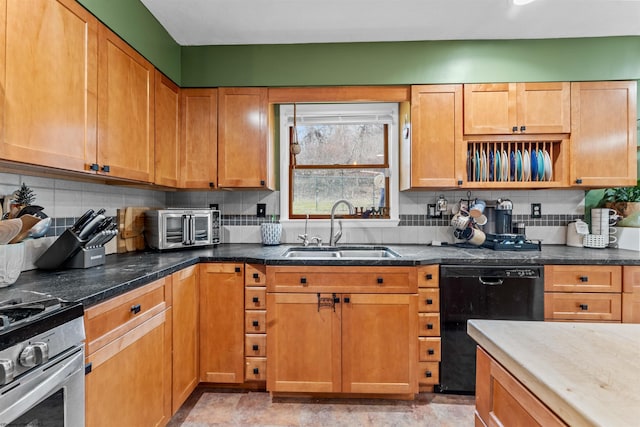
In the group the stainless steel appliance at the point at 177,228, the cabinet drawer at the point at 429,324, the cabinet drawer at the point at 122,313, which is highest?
the stainless steel appliance at the point at 177,228

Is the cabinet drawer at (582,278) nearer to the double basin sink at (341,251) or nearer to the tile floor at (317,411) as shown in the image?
the tile floor at (317,411)

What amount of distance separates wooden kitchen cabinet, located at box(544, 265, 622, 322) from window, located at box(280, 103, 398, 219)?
4.19 ft

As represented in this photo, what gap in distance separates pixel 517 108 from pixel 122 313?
2.81m

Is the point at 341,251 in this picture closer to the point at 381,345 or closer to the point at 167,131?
the point at 381,345

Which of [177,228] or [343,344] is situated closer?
[343,344]

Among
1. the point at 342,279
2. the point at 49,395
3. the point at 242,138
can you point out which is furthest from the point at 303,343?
the point at 242,138

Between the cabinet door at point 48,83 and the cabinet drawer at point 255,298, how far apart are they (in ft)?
3.78

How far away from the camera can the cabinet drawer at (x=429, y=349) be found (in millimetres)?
2033

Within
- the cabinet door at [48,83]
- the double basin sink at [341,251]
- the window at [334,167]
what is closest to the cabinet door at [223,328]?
the double basin sink at [341,251]

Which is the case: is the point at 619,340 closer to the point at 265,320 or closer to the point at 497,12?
the point at 265,320

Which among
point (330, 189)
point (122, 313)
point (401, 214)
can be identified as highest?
point (330, 189)

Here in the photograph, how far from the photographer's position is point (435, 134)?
2.42m

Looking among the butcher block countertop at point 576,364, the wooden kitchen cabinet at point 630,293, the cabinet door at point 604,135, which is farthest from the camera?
the cabinet door at point 604,135

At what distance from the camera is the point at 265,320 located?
2.08m
